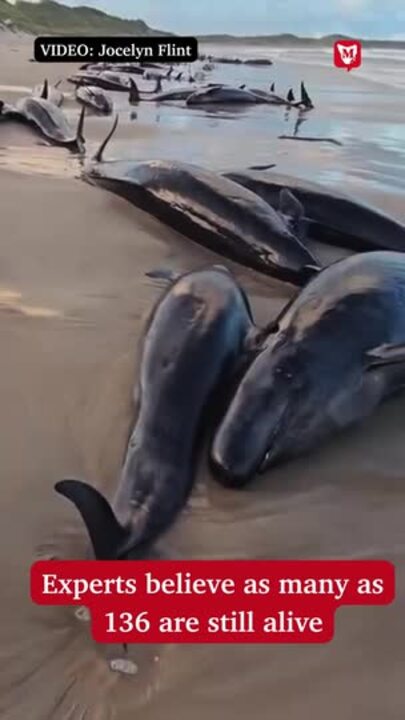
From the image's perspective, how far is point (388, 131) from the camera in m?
8.05

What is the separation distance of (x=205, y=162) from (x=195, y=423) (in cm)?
386

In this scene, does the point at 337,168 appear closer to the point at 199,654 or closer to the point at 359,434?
the point at 359,434

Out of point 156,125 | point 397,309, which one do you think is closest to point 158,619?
point 397,309

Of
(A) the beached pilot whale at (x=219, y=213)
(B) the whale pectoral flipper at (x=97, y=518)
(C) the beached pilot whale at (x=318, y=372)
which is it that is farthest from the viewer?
(A) the beached pilot whale at (x=219, y=213)

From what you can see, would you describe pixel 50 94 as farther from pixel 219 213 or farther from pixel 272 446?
pixel 272 446

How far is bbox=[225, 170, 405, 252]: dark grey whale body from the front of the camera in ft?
13.0

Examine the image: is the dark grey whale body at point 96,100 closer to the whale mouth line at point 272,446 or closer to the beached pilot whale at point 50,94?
the beached pilot whale at point 50,94

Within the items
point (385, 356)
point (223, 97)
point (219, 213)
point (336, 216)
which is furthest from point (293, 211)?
point (223, 97)

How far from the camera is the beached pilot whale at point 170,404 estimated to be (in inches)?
70.1

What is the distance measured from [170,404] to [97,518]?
1.77 feet

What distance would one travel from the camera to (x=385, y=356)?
94.7 inches
